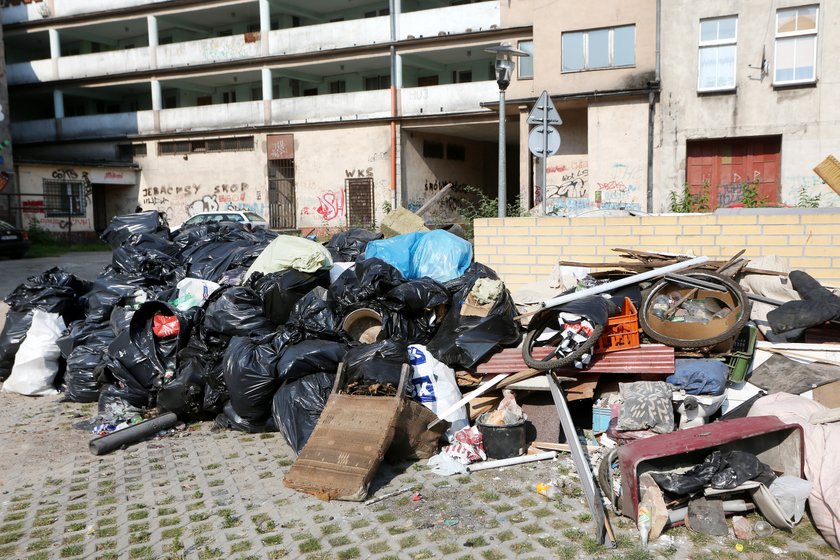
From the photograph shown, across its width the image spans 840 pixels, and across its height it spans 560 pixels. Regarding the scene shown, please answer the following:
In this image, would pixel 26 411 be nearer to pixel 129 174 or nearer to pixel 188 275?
pixel 188 275

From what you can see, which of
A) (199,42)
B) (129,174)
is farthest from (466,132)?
(129,174)

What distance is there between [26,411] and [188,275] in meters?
2.12

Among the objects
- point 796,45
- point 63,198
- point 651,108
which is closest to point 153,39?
point 63,198

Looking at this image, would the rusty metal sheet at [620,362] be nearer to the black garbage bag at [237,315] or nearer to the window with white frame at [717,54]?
the black garbage bag at [237,315]

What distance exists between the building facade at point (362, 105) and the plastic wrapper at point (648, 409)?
12.5 metres

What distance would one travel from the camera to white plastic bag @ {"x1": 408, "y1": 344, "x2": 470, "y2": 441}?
481 centimetres

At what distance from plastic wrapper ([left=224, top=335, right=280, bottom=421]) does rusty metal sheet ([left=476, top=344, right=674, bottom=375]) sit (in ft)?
5.16

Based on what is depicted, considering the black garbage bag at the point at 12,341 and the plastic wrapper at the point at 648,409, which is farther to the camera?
the black garbage bag at the point at 12,341

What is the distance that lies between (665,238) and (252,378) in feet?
12.9

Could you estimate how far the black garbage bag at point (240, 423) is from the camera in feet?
17.1

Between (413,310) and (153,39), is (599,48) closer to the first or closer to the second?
(413,310)

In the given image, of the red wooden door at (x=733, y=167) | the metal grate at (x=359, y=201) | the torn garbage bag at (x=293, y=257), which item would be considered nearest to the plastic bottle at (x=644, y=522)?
the torn garbage bag at (x=293, y=257)

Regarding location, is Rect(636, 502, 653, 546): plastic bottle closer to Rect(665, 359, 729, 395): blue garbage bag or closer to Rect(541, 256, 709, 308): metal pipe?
Rect(665, 359, 729, 395): blue garbage bag

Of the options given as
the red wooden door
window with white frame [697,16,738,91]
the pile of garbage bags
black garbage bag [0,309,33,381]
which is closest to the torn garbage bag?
the pile of garbage bags
